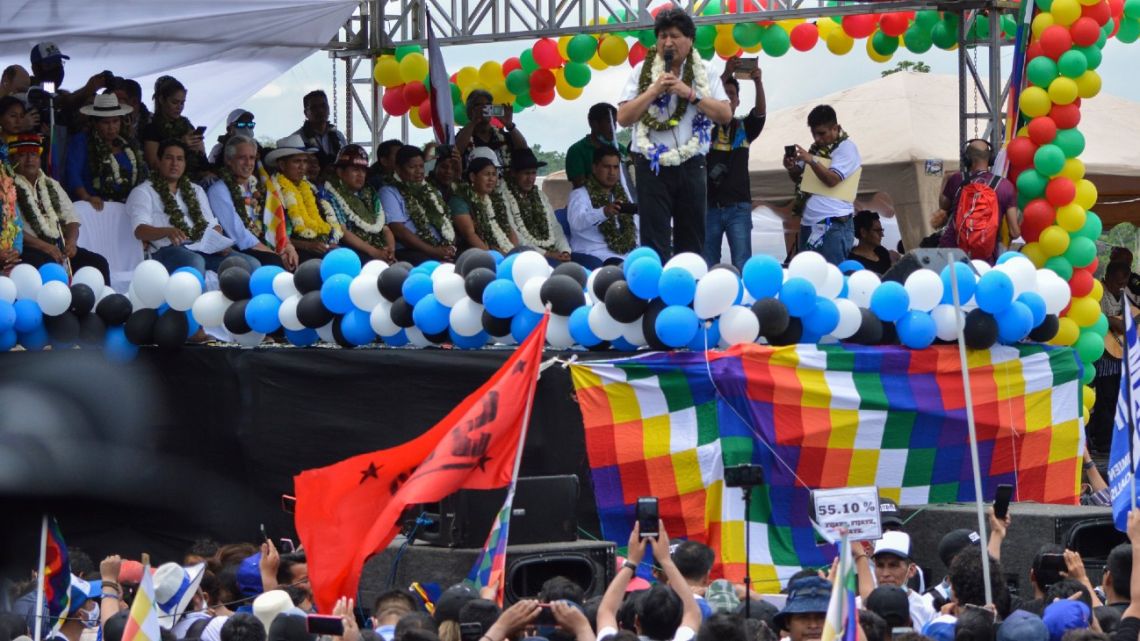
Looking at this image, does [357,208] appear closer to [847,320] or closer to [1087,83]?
[847,320]

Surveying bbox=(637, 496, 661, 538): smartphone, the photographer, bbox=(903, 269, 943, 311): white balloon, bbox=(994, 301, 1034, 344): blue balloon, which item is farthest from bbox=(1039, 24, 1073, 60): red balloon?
bbox=(637, 496, 661, 538): smartphone

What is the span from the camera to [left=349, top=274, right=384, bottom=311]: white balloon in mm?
9955

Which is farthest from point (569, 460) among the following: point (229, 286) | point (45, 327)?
point (45, 327)

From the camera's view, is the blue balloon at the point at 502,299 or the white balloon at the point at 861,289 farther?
the white balloon at the point at 861,289

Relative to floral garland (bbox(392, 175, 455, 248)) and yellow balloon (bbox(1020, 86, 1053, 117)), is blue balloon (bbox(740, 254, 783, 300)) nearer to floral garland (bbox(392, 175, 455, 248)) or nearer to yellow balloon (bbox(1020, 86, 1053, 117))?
yellow balloon (bbox(1020, 86, 1053, 117))

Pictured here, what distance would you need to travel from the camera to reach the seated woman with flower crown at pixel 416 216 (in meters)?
12.7

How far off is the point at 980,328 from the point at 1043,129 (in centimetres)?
263

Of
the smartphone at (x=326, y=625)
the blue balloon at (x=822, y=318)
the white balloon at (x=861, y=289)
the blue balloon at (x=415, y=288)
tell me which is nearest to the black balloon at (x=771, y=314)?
the blue balloon at (x=822, y=318)

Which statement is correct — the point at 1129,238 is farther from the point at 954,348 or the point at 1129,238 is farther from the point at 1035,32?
the point at 954,348

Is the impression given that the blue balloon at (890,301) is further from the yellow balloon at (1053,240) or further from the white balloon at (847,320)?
the yellow balloon at (1053,240)

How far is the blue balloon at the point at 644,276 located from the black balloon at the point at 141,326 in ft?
9.51

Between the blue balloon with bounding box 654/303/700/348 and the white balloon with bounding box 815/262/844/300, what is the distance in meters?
0.79

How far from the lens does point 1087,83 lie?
12.0 meters

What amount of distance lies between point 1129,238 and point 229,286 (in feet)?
64.2
